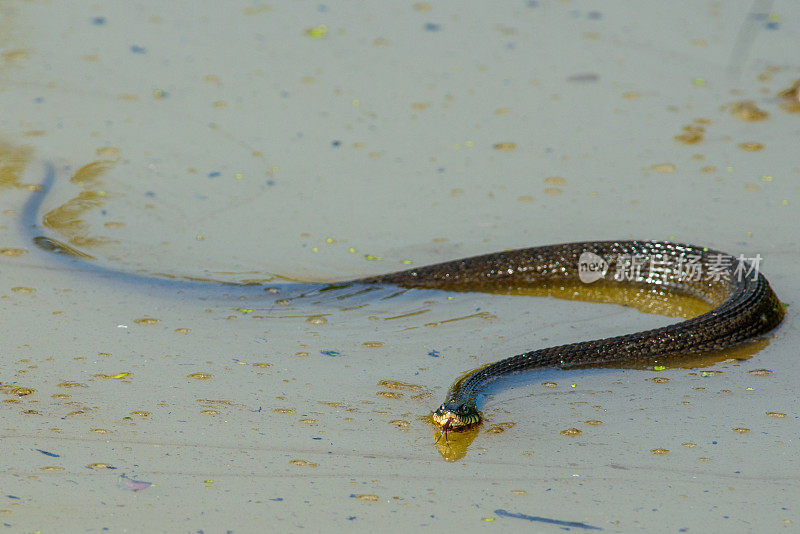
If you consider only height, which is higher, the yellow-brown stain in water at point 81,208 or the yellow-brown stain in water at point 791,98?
the yellow-brown stain in water at point 791,98

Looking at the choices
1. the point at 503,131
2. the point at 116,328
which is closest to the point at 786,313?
the point at 503,131

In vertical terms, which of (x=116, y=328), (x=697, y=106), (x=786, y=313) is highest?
(x=697, y=106)

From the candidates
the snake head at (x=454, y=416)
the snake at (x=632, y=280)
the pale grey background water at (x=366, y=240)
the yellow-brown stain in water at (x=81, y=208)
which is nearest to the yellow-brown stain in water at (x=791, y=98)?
the pale grey background water at (x=366, y=240)

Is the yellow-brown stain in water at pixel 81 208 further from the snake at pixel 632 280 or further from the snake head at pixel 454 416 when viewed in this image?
the snake head at pixel 454 416

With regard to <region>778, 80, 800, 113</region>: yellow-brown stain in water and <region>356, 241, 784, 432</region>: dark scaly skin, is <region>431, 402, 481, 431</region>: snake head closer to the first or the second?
<region>356, 241, 784, 432</region>: dark scaly skin

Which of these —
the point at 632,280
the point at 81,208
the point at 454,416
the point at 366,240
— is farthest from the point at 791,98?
the point at 81,208

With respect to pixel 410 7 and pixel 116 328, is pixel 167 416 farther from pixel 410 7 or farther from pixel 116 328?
pixel 410 7
